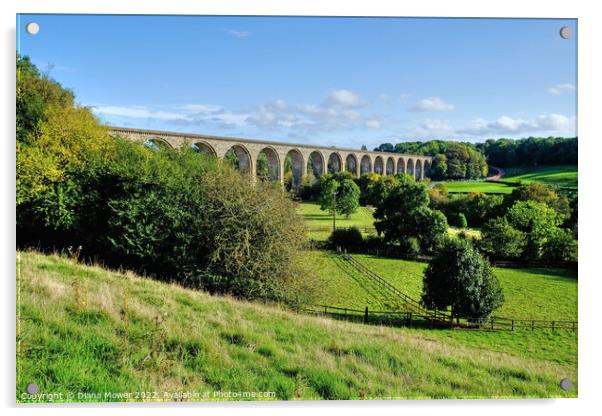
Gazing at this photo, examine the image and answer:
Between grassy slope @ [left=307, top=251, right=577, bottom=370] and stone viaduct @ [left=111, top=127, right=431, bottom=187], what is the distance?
1.69 m

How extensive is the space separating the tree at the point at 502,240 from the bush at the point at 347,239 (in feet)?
6.53

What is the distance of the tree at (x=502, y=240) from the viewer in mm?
5844

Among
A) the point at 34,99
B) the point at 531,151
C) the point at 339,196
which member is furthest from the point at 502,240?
the point at 34,99

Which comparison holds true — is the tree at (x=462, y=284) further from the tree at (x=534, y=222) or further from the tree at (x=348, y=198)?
the tree at (x=348, y=198)

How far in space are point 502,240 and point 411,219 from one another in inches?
65.2

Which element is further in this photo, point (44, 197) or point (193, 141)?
point (193, 141)

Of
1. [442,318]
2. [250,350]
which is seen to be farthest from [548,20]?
[250,350]

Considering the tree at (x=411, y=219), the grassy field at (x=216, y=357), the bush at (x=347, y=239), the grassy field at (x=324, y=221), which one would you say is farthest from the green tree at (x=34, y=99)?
the tree at (x=411, y=219)

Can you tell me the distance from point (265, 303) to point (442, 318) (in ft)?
8.17

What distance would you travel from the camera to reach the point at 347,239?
737 cm

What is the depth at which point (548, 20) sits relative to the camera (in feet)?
13.5

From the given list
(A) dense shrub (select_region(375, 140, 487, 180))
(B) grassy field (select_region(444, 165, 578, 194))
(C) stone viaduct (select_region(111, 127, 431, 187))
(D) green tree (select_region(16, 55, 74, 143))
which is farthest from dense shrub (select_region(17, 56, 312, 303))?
(B) grassy field (select_region(444, 165, 578, 194))

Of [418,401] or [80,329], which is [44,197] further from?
[418,401]
